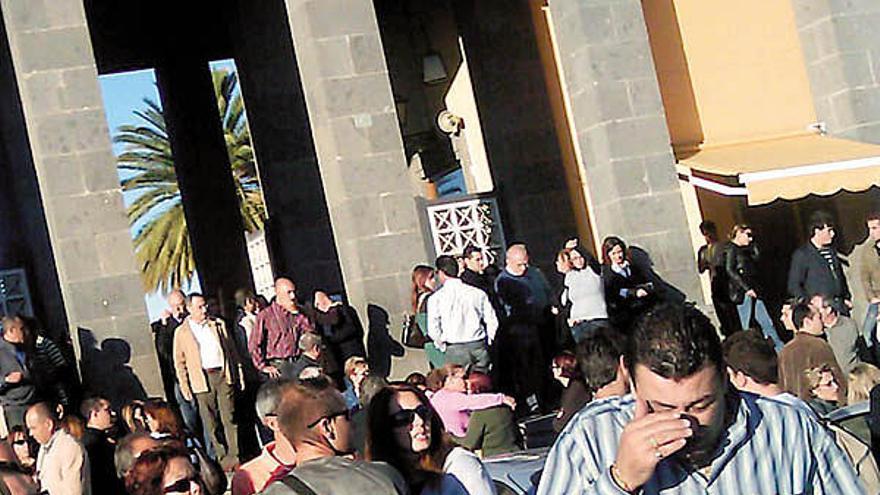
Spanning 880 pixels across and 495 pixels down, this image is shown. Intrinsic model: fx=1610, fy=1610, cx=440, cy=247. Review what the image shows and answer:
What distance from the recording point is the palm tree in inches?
1905

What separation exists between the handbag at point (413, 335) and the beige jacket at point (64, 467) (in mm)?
6131

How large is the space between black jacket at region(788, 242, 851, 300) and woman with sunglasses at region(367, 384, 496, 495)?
1157 cm

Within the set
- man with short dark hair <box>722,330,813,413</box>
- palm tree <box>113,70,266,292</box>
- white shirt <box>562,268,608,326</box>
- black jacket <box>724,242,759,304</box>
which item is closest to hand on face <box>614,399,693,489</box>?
man with short dark hair <box>722,330,813,413</box>

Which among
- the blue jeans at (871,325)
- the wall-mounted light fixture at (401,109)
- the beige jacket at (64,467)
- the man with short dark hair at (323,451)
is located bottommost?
the blue jeans at (871,325)

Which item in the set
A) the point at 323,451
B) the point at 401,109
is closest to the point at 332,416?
the point at 323,451

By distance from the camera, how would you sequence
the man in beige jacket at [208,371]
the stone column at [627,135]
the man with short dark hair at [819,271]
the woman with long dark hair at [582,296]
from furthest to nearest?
1. the stone column at [627,135]
2. the man with short dark hair at [819,271]
3. the woman with long dark hair at [582,296]
4. the man in beige jacket at [208,371]

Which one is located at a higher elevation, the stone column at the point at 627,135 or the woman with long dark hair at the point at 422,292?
the stone column at the point at 627,135

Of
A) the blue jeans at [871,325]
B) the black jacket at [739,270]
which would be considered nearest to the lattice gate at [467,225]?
the black jacket at [739,270]

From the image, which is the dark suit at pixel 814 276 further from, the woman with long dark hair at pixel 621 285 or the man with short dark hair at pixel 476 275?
the man with short dark hair at pixel 476 275

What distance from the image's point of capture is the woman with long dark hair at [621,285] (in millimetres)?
16109

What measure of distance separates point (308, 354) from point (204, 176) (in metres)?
11.0

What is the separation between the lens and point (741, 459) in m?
3.78

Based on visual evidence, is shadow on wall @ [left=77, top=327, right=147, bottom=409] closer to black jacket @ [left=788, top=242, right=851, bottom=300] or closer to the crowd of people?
the crowd of people

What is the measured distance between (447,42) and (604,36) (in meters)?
4.41
